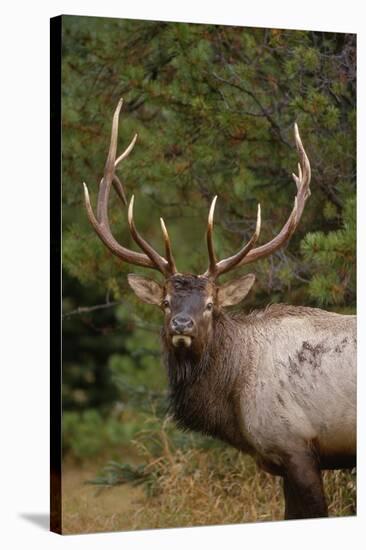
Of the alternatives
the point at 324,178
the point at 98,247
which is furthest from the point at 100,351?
the point at 324,178

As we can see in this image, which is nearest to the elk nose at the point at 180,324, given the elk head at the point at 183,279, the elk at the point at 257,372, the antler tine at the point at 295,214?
the elk head at the point at 183,279

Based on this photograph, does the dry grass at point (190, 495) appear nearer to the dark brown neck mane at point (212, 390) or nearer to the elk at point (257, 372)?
the elk at point (257, 372)

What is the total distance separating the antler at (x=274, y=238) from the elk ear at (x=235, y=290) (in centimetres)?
8

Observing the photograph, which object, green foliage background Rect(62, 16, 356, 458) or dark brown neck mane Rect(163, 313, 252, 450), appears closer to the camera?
dark brown neck mane Rect(163, 313, 252, 450)

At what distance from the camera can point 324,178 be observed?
10.0 metres

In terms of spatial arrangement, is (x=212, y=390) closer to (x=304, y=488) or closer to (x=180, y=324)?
(x=180, y=324)

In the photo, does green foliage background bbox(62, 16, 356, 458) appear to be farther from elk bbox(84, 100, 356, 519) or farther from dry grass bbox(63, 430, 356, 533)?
dry grass bbox(63, 430, 356, 533)

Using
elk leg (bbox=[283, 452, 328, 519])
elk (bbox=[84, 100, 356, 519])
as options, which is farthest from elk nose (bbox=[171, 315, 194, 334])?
elk leg (bbox=[283, 452, 328, 519])

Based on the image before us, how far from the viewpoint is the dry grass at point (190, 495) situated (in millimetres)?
9492

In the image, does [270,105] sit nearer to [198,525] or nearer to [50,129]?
[50,129]

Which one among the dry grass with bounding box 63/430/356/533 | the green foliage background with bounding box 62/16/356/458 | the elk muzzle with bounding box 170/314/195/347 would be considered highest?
the green foliage background with bounding box 62/16/356/458

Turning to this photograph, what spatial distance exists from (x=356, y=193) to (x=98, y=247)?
1651 millimetres

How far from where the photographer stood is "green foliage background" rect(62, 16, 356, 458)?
9.84 meters

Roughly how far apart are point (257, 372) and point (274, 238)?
81 cm
